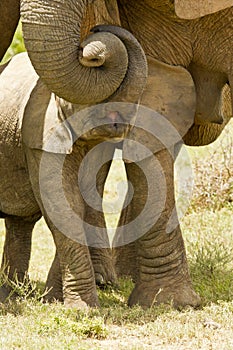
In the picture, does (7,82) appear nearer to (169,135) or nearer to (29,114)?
(29,114)

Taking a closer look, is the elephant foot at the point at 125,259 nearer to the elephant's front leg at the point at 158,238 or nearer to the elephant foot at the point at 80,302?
the elephant's front leg at the point at 158,238

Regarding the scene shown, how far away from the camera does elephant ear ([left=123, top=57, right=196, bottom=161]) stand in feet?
18.4

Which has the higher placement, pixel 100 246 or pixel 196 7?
pixel 196 7

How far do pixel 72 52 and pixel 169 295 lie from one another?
1.45 m

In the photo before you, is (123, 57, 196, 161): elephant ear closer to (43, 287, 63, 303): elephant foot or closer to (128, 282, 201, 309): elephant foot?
(128, 282, 201, 309): elephant foot

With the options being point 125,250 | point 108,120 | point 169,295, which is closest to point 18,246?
point 125,250

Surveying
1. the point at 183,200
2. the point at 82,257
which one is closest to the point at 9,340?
the point at 82,257

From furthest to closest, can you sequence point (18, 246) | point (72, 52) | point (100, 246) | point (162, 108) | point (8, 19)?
point (18, 246) → point (100, 246) → point (8, 19) → point (162, 108) → point (72, 52)

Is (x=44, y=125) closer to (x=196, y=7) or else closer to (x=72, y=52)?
(x=72, y=52)

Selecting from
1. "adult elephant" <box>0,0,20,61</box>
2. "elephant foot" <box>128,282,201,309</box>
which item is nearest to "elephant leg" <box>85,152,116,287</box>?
"elephant foot" <box>128,282,201,309</box>

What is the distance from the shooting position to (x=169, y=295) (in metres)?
5.69

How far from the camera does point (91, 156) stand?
5.63 meters

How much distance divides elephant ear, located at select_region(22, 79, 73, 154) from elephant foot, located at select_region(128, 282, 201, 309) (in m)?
0.82

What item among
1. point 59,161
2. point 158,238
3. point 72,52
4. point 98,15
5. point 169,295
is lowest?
point 169,295
